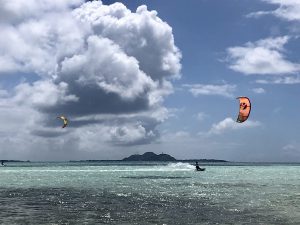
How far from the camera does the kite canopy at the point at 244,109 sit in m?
42.7

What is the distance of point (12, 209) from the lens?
31.7m

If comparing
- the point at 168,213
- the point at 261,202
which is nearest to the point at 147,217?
the point at 168,213

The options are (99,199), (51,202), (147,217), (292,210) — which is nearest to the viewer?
(147,217)

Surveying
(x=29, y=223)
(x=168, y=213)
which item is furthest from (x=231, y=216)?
(x=29, y=223)

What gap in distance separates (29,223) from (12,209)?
21.9 ft

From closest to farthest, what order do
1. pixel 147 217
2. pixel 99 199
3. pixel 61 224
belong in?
pixel 61 224 → pixel 147 217 → pixel 99 199

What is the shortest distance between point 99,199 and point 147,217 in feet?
38.2

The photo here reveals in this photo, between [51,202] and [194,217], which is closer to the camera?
[194,217]

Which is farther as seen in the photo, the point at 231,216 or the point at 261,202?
the point at 261,202

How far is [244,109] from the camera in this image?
43344 millimetres

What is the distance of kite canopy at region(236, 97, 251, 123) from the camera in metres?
42.7

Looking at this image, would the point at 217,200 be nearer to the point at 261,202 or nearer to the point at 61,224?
the point at 261,202

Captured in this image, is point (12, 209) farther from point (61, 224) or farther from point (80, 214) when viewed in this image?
point (61, 224)

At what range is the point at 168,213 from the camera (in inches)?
1179
